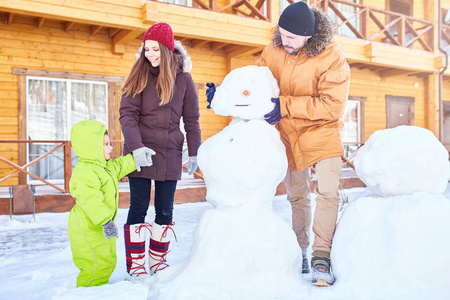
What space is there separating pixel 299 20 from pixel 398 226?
121 cm

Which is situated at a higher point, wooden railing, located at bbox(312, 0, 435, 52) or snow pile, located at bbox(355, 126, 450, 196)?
wooden railing, located at bbox(312, 0, 435, 52)

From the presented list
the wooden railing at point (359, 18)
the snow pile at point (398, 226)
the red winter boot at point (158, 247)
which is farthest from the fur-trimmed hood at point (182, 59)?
the wooden railing at point (359, 18)

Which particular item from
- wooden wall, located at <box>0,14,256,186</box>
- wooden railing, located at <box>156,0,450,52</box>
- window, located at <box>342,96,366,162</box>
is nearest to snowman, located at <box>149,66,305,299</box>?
wooden railing, located at <box>156,0,450,52</box>

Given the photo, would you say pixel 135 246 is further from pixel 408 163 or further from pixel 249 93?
pixel 408 163

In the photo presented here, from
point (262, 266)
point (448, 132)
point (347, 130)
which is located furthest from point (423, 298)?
point (448, 132)

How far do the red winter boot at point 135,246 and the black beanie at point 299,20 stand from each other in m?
1.47

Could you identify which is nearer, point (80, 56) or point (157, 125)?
point (157, 125)

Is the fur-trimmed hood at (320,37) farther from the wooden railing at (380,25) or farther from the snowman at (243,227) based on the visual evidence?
the wooden railing at (380,25)

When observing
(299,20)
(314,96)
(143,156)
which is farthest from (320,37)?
(143,156)

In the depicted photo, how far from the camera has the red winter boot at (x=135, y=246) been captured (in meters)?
2.41

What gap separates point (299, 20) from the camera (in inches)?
85.0

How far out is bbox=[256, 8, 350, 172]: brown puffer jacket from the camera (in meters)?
2.18

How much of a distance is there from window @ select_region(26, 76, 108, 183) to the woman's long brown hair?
5229 mm

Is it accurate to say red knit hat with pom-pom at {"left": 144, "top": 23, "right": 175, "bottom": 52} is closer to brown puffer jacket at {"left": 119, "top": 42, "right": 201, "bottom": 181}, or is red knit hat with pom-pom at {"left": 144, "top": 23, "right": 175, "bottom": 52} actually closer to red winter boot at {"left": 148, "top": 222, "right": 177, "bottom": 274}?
brown puffer jacket at {"left": 119, "top": 42, "right": 201, "bottom": 181}
